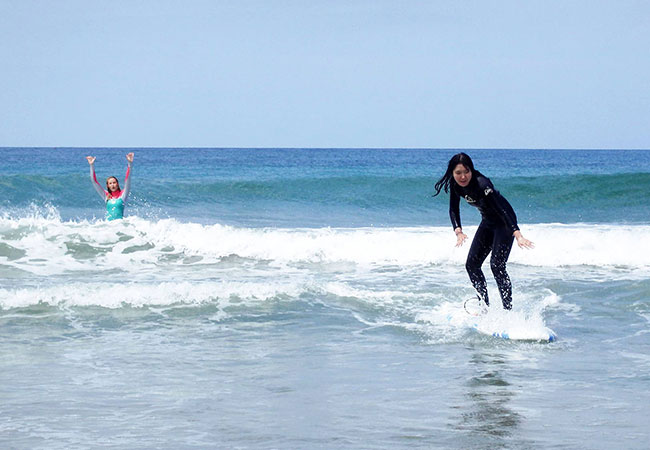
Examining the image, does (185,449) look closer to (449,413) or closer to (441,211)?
(449,413)

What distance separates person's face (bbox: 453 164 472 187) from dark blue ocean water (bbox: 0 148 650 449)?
1.47 metres

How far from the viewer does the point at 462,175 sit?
7.16 meters

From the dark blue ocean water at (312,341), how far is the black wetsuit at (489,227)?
0.39 m

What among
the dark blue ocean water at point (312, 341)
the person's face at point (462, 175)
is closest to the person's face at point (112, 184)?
the dark blue ocean water at point (312, 341)

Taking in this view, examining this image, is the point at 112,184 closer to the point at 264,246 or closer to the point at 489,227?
the point at 264,246

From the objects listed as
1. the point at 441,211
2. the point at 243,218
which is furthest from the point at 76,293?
the point at 441,211

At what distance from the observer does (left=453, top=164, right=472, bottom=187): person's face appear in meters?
7.11

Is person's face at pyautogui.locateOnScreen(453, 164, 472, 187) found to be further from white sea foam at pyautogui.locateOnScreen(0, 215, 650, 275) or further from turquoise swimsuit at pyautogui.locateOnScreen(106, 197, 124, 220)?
turquoise swimsuit at pyautogui.locateOnScreen(106, 197, 124, 220)

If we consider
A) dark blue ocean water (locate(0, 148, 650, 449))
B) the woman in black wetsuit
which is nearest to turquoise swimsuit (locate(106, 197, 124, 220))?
dark blue ocean water (locate(0, 148, 650, 449))

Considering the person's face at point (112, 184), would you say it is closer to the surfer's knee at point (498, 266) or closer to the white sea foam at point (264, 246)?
the white sea foam at point (264, 246)

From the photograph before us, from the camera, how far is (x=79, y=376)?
6.04 meters

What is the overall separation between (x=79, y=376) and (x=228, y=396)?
1.35 m

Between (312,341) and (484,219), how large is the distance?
210 centimetres

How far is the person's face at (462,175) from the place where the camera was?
23.3 ft
